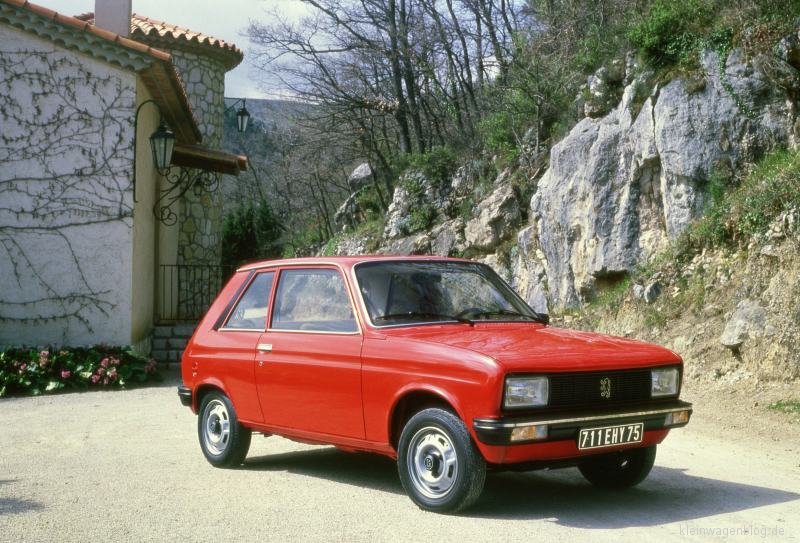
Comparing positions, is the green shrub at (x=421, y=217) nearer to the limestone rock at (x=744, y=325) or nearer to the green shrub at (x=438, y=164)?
the green shrub at (x=438, y=164)

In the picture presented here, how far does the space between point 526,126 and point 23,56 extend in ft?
32.2

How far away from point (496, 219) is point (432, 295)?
12.4 metres

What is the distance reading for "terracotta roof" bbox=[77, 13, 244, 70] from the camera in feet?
71.2

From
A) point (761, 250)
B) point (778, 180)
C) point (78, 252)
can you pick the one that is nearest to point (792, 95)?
point (778, 180)

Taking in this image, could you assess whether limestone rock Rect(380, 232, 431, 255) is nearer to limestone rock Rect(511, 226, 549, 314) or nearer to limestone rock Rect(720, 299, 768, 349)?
limestone rock Rect(511, 226, 549, 314)

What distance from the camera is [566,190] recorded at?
16312 mm

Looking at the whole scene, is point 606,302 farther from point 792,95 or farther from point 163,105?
point 163,105

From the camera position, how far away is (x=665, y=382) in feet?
20.6

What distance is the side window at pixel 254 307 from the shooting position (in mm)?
7613

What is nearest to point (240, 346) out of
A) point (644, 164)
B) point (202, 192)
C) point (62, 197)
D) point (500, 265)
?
point (62, 197)

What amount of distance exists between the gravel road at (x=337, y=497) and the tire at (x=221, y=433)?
0.36 feet

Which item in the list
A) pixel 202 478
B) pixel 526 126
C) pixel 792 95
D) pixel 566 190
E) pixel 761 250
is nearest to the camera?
pixel 202 478

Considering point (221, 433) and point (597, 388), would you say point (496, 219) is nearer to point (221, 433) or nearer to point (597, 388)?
point (221, 433)

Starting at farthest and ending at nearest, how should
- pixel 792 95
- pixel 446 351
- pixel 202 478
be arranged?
1. pixel 792 95
2. pixel 202 478
3. pixel 446 351
